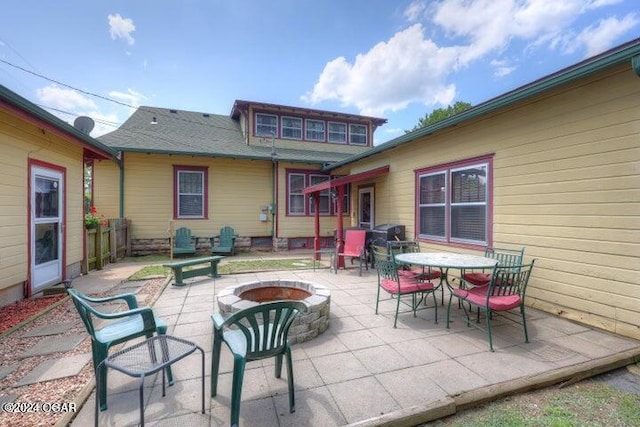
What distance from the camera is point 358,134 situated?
12828mm

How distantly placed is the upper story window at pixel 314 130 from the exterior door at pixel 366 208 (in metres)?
3.67

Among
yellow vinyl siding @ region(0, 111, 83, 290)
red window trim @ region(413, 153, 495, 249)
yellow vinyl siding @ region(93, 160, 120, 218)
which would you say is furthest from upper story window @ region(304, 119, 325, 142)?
yellow vinyl siding @ region(0, 111, 83, 290)

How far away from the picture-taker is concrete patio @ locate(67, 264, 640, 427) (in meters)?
2.00

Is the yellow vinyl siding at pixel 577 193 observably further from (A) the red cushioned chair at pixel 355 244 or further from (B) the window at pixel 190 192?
(B) the window at pixel 190 192

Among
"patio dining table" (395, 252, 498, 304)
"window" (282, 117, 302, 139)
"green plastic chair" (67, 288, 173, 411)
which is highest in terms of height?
"window" (282, 117, 302, 139)

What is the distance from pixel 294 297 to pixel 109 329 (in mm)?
2141

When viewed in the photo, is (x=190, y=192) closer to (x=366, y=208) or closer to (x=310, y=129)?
(x=310, y=129)

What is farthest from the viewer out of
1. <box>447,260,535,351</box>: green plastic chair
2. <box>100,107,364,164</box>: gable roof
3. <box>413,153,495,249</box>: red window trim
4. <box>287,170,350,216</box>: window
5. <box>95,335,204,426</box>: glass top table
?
<box>287,170,350,216</box>: window

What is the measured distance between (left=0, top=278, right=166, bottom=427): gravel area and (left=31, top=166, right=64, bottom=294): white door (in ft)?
5.93

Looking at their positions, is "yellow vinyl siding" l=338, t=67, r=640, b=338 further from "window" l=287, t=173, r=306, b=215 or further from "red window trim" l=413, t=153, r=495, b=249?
"window" l=287, t=173, r=306, b=215

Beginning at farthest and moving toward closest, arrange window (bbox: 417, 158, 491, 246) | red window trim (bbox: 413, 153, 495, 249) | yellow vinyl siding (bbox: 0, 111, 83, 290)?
Result: window (bbox: 417, 158, 491, 246) < red window trim (bbox: 413, 153, 495, 249) < yellow vinyl siding (bbox: 0, 111, 83, 290)

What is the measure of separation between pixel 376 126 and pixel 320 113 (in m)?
2.82

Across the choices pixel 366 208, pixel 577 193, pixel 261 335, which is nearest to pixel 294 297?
pixel 261 335

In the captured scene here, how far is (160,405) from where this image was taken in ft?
6.86
